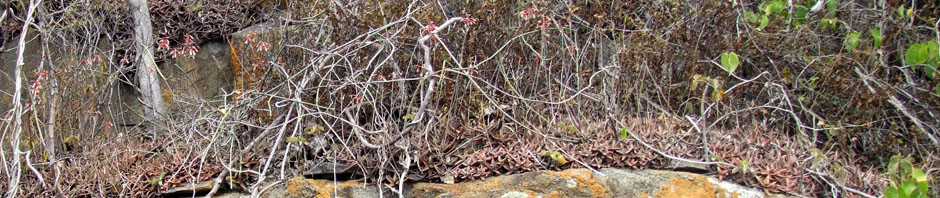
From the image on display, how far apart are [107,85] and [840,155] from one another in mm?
4297

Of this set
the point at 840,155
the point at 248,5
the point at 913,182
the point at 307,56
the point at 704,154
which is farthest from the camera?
the point at 248,5

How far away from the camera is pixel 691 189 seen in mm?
3867

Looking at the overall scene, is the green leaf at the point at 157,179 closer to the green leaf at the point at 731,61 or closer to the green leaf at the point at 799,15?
the green leaf at the point at 731,61

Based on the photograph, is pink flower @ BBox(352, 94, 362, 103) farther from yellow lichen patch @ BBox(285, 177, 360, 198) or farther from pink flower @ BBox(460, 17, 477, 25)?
pink flower @ BBox(460, 17, 477, 25)

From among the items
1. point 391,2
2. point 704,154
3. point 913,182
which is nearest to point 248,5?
point 391,2

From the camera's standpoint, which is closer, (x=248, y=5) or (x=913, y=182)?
(x=913, y=182)

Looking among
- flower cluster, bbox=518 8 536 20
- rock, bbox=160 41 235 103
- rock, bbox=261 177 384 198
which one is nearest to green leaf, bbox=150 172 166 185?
rock, bbox=261 177 384 198

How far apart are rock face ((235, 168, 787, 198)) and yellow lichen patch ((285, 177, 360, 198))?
0.23ft

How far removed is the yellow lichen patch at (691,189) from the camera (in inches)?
151

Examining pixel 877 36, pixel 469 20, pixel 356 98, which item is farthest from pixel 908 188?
pixel 356 98

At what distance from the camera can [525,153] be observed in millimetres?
4070

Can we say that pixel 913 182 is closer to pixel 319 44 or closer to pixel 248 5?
pixel 319 44

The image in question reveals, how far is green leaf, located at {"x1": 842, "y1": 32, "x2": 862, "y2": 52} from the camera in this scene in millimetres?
4621

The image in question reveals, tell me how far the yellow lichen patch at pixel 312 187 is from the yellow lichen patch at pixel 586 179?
3.40 feet
